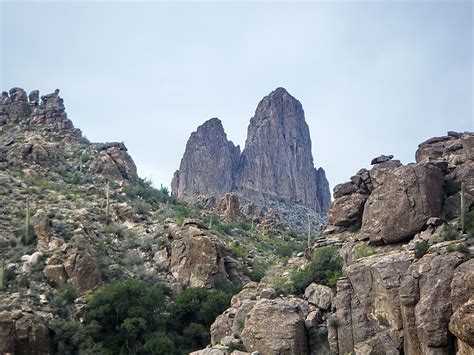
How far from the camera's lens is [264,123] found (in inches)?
5074

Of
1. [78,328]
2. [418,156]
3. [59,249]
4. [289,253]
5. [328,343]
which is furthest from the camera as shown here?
[289,253]

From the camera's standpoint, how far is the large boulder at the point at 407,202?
23.1 meters

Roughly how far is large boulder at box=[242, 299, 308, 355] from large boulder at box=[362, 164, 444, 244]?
5679 mm

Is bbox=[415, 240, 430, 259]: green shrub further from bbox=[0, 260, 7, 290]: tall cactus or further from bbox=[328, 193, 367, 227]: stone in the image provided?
bbox=[0, 260, 7, 290]: tall cactus

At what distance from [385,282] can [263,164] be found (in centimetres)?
10345

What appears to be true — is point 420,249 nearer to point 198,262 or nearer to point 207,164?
point 198,262

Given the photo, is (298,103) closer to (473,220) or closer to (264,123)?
(264,123)

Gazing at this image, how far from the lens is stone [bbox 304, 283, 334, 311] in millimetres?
22594

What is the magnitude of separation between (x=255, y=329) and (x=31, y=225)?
62.4 feet

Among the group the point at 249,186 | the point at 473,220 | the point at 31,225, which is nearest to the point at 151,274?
the point at 31,225

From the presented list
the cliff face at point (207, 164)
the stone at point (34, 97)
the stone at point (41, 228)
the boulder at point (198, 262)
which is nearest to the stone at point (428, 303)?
the boulder at point (198, 262)

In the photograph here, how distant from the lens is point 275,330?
68.2 feet

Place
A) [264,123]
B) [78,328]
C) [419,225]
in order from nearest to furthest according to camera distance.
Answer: [419,225] < [78,328] < [264,123]

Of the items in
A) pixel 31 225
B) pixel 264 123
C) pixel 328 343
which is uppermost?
pixel 264 123
